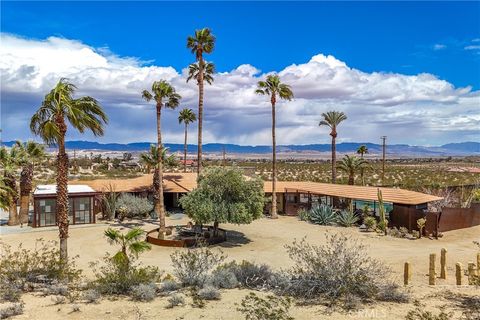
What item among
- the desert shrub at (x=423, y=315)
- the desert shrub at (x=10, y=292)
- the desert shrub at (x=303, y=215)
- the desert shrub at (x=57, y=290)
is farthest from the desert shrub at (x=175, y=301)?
the desert shrub at (x=303, y=215)

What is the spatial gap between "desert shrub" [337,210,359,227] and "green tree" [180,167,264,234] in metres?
8.59

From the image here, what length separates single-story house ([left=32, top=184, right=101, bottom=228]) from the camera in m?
31.1

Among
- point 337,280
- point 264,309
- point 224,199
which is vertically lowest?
point 264,309

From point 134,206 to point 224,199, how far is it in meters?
11.7

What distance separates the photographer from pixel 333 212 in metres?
33.4

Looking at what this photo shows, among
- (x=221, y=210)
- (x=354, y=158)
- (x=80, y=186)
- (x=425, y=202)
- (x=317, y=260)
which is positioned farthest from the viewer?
(x=354, y=158)

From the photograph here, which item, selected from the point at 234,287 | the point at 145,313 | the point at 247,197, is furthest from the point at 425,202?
the point at 145,313

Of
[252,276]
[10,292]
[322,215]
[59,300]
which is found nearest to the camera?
[59,300]

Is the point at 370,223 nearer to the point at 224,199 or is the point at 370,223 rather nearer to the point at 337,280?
the point at 224,199

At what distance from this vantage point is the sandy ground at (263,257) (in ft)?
37.3

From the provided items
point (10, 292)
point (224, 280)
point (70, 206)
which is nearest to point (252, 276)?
point (224, 280)

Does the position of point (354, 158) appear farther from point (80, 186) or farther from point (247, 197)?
point (80, 186)

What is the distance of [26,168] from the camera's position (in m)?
31.3

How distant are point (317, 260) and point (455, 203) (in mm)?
28378
